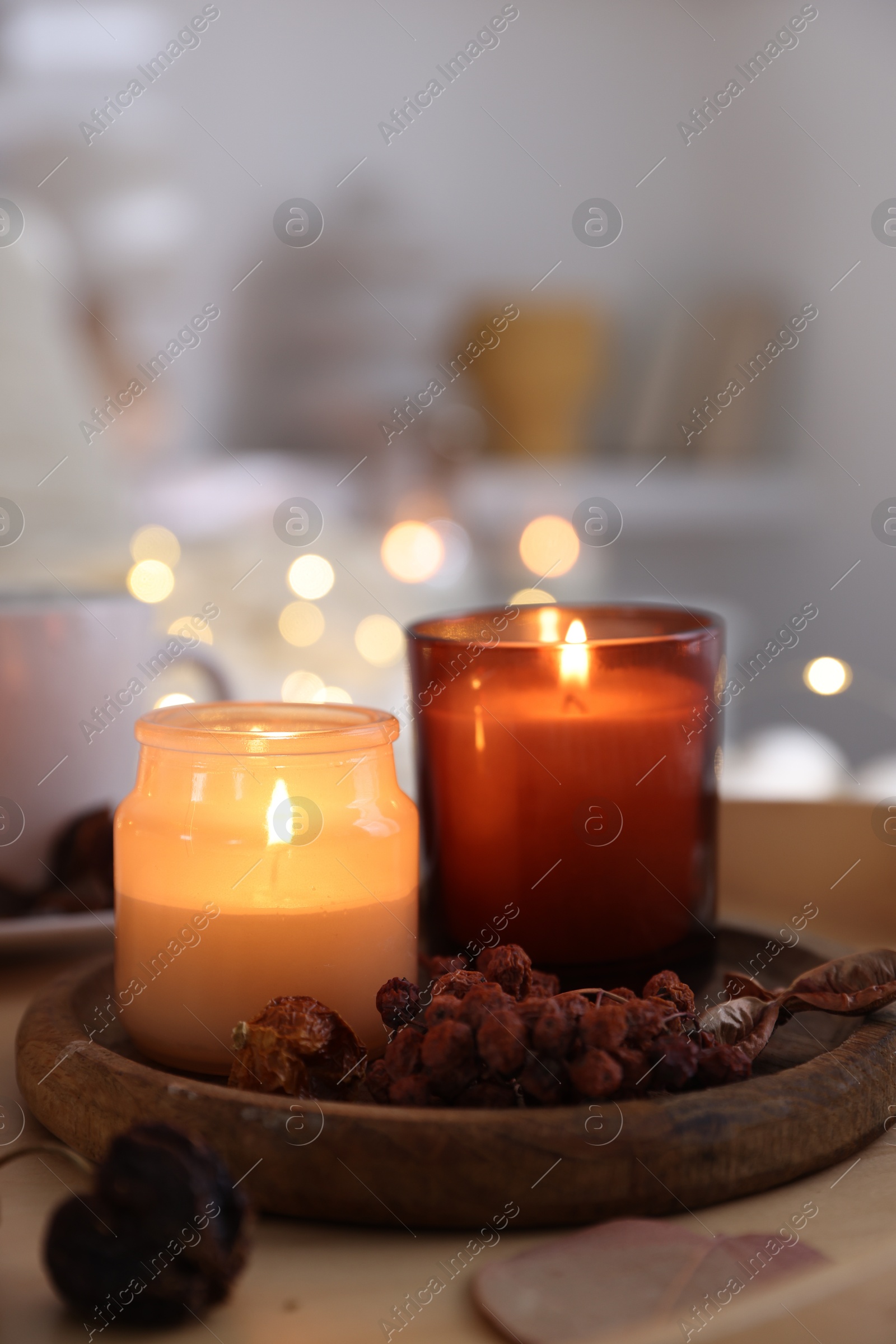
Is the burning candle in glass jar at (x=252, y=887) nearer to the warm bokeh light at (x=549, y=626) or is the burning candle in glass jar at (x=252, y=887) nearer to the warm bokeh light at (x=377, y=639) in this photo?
the warm bokeh light at (x=549, y=626)

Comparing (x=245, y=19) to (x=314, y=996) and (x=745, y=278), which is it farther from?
(x=314, y=996)

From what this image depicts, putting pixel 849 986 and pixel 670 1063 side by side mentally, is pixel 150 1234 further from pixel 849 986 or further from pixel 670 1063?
→ pixel 849 986

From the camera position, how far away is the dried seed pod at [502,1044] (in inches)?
13.4

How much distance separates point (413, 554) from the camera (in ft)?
5.27

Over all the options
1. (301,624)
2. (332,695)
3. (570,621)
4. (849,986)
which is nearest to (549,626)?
(570,621)

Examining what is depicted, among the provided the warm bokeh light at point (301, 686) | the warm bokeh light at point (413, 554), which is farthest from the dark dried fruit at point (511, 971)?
the warm bokeh light at point (413, 554)

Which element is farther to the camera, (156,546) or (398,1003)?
(156,546)

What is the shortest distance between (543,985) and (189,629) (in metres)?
0.80

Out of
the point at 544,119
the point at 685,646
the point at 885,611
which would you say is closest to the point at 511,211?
the point at 544,119

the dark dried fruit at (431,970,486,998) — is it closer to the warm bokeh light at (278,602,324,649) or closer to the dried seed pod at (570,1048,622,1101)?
the dried seed pod at (570,1048,622,1101)

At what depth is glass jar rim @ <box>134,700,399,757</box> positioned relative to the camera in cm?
42

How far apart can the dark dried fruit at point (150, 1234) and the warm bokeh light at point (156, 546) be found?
3.26ft

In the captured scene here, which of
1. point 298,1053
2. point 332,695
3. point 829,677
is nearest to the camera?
point 298,1053

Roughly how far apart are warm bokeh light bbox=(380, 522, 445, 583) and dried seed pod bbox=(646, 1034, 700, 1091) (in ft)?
3.80
